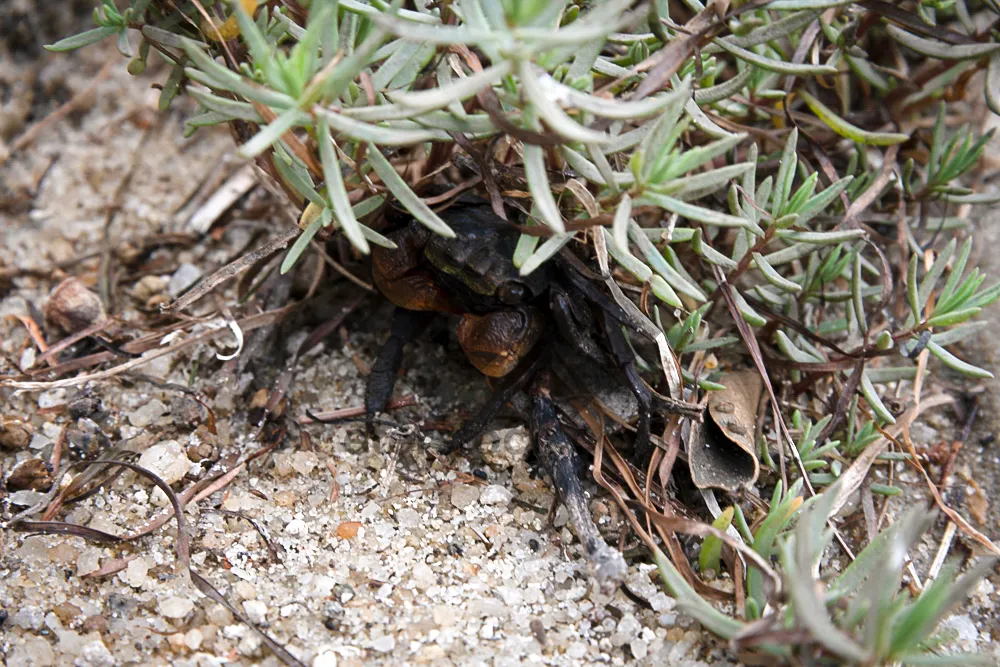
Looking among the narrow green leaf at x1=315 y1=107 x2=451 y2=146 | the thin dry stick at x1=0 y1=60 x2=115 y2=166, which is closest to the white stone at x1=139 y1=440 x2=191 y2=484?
the narrow green leaf at x1=315 y1=107 x2=451 y2=146

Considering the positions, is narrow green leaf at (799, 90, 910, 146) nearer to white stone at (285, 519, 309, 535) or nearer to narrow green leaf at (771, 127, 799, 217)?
narrow green leaf at (771, 127, 799, 217)

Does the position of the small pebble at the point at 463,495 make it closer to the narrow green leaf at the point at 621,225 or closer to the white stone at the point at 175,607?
the white stone at the point at 175,607

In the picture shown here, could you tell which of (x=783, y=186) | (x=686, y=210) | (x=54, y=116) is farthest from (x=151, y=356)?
(x=783, y=186)

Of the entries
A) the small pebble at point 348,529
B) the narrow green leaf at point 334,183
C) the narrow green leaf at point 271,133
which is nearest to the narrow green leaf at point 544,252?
the narrow green leaf at point 334,183

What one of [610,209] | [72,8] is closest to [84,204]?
[72,8]

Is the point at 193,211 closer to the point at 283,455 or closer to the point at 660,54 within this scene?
the point at 283,455
